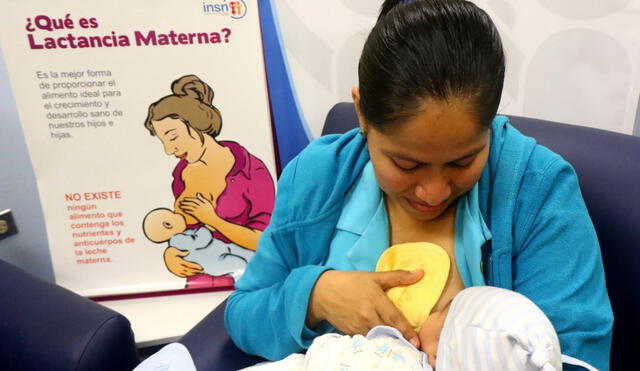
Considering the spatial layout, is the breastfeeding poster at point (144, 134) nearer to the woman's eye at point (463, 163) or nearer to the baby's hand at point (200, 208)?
the baby's hand at point (200, 208)

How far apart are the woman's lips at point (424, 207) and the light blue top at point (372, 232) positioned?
2.7 inches

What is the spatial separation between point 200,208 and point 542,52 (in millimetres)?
990

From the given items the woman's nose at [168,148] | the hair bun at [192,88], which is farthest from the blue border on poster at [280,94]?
the woman's nose at [168,148]

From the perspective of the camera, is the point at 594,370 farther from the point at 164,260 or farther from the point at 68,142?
the point at 68,142

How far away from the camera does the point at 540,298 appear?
0.81m

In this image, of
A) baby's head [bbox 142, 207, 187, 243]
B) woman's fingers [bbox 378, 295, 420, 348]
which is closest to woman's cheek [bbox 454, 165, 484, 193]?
woman's fingers [bbox 378, 295, 420, 348]

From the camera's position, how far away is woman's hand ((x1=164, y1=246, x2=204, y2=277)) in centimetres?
151

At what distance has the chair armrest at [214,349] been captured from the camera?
3.29 feet

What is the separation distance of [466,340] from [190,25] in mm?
984

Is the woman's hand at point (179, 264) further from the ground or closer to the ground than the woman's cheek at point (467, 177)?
closer to the ground

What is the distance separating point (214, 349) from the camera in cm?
104

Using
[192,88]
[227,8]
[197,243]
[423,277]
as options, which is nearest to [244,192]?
[197,243]

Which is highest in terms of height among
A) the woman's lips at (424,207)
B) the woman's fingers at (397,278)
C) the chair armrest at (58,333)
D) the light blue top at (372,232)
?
the woman's lips at (424,207)

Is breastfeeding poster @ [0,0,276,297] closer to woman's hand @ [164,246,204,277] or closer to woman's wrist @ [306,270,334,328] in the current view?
woman's hand @ [164,246,204,277]
